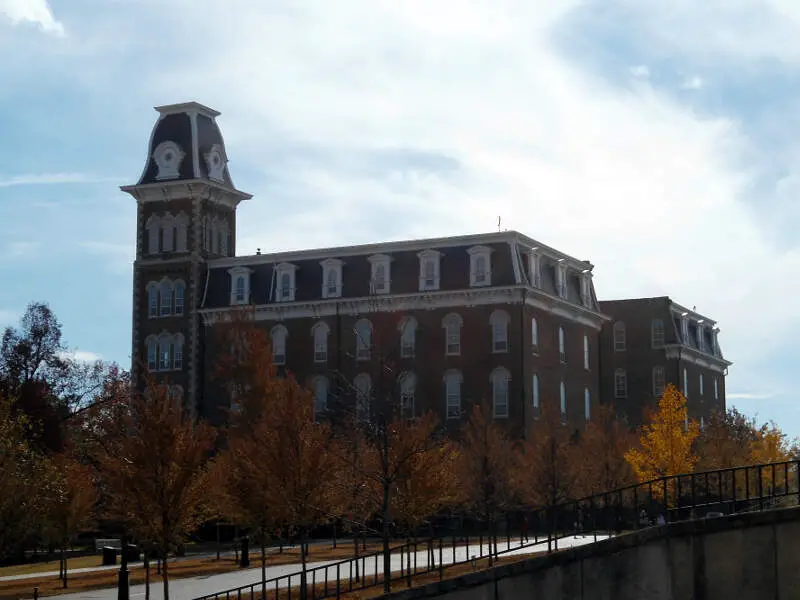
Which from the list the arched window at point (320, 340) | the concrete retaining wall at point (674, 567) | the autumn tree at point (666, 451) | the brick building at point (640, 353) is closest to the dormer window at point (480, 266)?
the arched window at point (320, 340)

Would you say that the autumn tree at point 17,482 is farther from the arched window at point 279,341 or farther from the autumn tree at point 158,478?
the arched window at point 279,341

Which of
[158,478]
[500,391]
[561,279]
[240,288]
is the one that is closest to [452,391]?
[500,391]

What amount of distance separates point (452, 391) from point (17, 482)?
41.5 meters

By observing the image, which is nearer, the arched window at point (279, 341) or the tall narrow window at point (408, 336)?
the tall narrow window at point (408, 336)

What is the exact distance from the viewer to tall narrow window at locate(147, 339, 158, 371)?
283 feet

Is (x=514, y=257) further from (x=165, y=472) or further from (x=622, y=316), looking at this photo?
(x=165, y=472)

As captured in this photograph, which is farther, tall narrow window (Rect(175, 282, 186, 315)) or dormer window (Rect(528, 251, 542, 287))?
tall narrow window (Rect(175, 282, 186, 315))

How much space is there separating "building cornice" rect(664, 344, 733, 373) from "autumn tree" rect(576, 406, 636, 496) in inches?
1264

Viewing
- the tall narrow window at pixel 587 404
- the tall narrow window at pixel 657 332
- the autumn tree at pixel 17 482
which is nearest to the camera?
the autumn tree at pixel 17 482

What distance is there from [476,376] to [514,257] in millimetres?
6985

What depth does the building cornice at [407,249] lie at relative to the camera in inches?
3053

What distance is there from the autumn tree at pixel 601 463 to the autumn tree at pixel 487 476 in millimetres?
3142

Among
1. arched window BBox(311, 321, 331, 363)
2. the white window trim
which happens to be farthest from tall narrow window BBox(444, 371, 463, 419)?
arched window BBox(311, 321, 331, 363)

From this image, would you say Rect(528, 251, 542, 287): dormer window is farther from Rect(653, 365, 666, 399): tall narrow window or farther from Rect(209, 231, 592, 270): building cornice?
Rect(653, 365, 666, 399): tall narrow window
